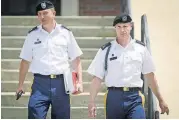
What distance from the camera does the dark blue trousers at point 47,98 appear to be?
174 inches

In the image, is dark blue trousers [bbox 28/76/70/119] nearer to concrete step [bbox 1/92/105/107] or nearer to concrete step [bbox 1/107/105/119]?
concrete step [bbox 1/107/105/119]

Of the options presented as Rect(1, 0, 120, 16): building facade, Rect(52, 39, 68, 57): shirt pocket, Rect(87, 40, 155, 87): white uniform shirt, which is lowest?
Rect(87, 40, 155, 87): white uniform shirt

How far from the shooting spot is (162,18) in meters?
7.42

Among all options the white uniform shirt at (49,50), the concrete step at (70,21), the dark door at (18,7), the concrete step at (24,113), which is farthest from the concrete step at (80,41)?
the dark door at (18,7)

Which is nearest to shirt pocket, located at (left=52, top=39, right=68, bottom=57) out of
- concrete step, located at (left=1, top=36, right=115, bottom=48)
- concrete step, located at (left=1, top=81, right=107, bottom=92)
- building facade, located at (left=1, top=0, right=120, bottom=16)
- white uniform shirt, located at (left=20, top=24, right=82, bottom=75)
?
white uniform shirt, located at (left=20, top=24, right=82, bottom=75)

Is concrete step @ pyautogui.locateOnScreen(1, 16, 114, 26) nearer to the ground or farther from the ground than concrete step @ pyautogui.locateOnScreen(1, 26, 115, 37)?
farther from the ground

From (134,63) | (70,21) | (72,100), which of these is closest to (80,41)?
(70,21)

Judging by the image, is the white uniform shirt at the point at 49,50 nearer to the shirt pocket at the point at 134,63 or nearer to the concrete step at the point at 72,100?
the shirt pocket at the point at 134,63

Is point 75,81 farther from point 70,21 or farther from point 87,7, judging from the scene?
point 87,7

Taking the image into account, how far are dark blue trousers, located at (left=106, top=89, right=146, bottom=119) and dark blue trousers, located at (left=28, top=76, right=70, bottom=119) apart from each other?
1.95 ft

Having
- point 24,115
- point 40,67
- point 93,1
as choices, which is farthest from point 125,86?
point 93,1

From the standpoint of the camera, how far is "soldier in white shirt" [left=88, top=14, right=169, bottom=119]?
4145mm

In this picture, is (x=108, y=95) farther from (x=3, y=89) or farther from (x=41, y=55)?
(x=3, y=89)

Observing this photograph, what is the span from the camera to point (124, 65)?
4.19 m
